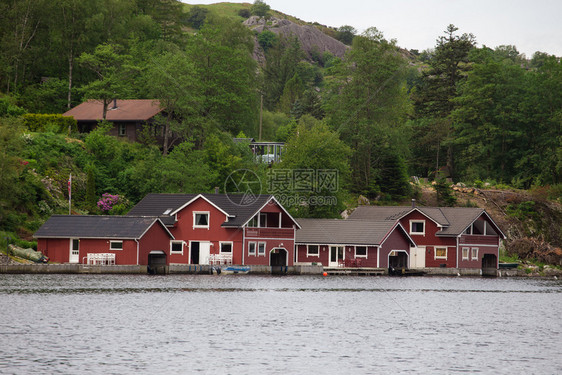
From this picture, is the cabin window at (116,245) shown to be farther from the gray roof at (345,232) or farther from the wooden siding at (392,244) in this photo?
the wooden siding at (392,244)

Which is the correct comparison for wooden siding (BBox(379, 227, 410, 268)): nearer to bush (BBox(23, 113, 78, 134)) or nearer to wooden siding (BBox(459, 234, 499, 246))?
wooden siding (BBox(459, 234, 499, 246))

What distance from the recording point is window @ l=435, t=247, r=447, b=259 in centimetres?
7962

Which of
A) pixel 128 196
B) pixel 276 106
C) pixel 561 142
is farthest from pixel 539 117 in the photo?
pixel 276 106

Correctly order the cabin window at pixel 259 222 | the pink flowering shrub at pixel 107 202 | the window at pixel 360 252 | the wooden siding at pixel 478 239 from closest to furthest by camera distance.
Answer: the cabin window at pixel 259 222, the window at pixel 360 252, the pink flowering shrub at pixel 107 202, the wooden siding at pixel 478 239

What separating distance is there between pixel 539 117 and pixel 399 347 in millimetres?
74843

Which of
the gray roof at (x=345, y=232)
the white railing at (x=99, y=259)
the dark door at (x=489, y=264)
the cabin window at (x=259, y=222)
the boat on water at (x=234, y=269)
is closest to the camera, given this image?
the white railing at (x=99, y=259)

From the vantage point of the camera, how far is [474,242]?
80.0m

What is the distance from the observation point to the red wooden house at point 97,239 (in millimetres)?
64125

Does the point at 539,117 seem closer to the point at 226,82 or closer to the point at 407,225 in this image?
the point at 407,225

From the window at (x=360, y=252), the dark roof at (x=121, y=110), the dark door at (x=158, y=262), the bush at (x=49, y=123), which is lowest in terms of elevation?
the dark door at (x=158, y=262)

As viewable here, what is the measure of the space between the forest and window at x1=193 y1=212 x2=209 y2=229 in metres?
10.7

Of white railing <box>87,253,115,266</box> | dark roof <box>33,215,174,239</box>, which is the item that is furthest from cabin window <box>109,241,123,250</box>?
dark roof <box>33,215,174,239</box>

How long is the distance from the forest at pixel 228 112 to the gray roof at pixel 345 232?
26.9 ft

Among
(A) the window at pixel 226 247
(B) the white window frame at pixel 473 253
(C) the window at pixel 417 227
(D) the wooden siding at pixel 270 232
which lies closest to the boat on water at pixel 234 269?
(A) the window at pixel 226 247
